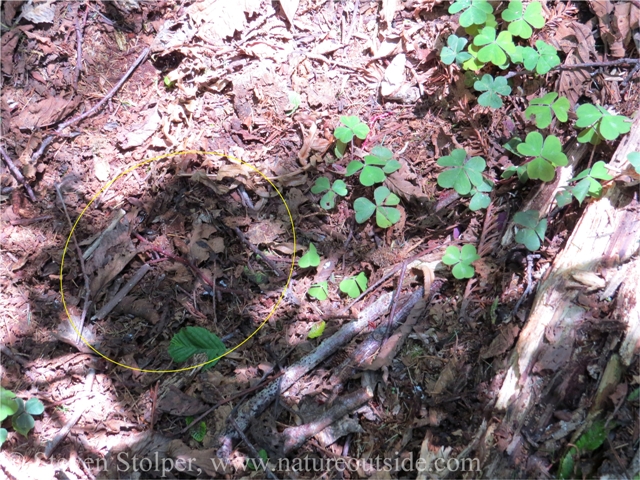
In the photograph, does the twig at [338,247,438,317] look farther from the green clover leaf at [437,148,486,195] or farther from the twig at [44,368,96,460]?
the twig at [44,368,96,460]

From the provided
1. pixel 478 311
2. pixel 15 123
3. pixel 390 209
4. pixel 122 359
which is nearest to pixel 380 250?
pixel 390 209

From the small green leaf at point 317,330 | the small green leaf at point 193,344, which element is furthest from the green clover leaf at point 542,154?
the small green leaf at point 193,344

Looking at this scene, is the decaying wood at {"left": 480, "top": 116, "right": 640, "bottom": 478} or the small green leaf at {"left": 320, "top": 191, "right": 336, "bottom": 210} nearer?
the decaying wood at {"left": 480, "top": 116, "right": 640, "bottom": 478}

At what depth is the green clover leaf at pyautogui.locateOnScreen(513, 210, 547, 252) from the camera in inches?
86.1

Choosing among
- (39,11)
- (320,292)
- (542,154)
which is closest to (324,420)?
(320,292)

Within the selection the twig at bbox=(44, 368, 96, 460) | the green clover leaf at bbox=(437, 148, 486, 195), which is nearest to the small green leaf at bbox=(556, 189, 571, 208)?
the green clover leaf at bbox=(437, 148, 486, 195)

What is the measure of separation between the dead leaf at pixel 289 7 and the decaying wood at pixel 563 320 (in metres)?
1.94

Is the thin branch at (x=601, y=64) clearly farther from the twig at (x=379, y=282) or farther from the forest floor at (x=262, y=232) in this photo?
the twig at (x=379, y=282)

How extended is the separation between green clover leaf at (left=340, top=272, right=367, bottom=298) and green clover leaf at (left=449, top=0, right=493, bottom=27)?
1.41 metres

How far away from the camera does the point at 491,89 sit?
253 centimetres

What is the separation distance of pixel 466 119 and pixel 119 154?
1947 millimetres

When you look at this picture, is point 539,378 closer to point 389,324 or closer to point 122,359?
point 389,324

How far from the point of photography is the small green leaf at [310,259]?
8.14 ft

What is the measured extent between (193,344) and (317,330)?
61 cm
